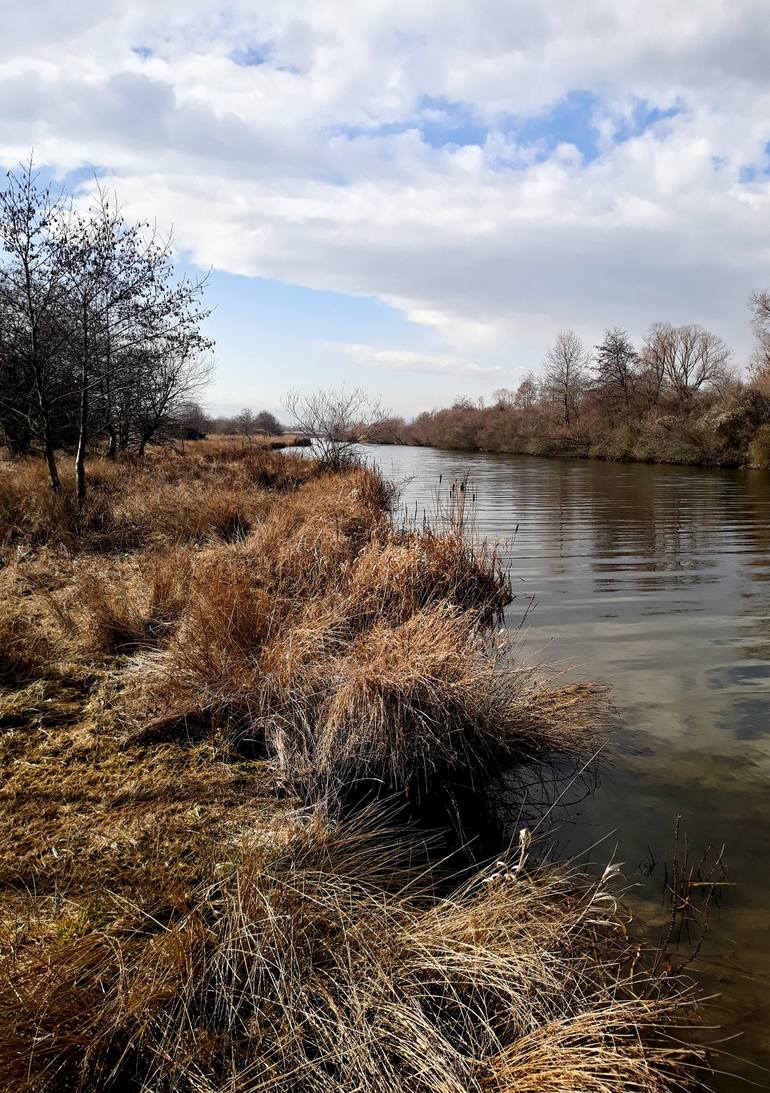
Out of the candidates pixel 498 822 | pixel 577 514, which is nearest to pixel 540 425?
pixel 577 514

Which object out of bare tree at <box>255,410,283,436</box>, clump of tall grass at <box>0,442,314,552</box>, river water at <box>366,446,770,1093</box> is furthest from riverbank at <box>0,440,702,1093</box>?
bare tree at <box>255,410,283,436</box>

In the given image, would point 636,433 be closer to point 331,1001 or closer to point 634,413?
point 634,413

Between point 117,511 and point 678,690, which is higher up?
point 117,511

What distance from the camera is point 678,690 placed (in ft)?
20.6

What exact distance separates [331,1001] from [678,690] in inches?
194

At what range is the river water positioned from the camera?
3223mm

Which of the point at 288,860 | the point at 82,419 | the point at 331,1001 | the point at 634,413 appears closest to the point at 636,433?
the point at 634,413

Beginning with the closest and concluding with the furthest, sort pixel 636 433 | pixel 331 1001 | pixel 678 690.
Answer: pixel 331 1001 → pixel 678 690 → pixel 636 433

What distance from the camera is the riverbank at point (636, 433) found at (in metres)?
34.1

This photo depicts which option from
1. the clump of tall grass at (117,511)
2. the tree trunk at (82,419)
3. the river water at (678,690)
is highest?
the tree trunk at (82,419)

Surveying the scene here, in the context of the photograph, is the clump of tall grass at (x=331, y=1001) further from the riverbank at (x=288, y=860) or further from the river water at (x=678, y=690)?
the river water at (x=678, y=690)

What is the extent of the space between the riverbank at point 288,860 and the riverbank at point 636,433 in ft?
58.1

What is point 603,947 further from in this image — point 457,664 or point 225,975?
point 457,664

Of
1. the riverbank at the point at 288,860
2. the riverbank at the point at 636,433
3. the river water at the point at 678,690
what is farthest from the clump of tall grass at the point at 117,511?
the riverbank at the point at 636,433
